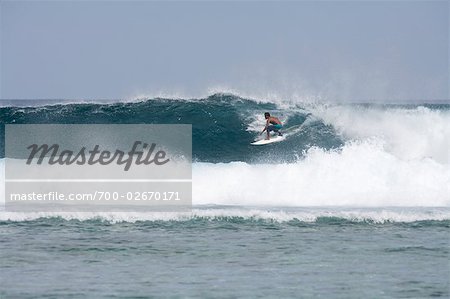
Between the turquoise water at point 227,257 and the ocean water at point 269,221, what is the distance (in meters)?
0.02

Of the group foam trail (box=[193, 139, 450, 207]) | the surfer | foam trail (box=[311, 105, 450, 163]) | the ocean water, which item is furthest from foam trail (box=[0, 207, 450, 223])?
the surfer

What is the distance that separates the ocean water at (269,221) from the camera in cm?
1129

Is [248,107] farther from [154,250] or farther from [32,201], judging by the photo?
[154,250]

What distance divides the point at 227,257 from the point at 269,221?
11.7 ft

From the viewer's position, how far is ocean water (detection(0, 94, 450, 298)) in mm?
11289

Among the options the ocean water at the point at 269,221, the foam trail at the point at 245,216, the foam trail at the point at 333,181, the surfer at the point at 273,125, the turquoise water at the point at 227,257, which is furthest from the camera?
the surfer at the point at 273,125

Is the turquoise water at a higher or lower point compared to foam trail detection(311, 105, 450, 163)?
lower

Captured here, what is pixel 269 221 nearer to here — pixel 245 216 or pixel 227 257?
pixel 245 216

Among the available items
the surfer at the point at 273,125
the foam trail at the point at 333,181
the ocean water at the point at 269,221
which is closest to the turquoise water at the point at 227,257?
the ocean water at the point at 269,221

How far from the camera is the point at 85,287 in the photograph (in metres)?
10.9

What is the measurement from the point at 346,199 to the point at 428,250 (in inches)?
232

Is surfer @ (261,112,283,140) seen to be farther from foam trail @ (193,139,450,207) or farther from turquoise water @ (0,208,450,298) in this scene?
turquoise water @ (0,208,450,298)

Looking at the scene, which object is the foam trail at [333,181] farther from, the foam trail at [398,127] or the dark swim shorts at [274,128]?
the dark swim shorts at [274,128]

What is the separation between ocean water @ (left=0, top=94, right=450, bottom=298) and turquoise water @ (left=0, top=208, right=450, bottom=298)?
Answer: 23 mm
